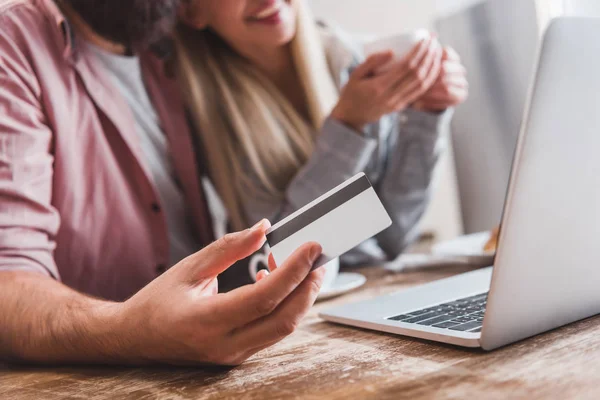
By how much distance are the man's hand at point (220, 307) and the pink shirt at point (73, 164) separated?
1.08ft

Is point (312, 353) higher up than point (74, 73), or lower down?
lower down

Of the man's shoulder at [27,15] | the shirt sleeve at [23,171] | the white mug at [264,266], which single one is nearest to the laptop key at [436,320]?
the white mug at [264,266]

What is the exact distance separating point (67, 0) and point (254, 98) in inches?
18.4

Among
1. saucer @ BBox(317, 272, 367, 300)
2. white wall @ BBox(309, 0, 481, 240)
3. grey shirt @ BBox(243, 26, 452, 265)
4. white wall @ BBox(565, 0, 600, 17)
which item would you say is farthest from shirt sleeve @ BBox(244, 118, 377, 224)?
white wall @ BBox(309, 0, 481, 240)

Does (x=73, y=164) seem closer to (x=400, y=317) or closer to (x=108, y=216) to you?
(x=108, y=216)

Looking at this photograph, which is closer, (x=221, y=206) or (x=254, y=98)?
(x=254, y=98)

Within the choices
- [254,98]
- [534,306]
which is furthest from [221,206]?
[534,306]

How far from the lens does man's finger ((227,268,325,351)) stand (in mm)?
492

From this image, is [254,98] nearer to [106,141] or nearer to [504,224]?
[106,141]

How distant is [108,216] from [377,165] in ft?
2.37

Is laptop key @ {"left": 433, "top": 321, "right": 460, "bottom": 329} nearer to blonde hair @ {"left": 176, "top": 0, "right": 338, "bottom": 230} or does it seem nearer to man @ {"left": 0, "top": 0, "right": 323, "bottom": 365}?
man @ {"left": 0, "top": 0, "right": 323, "bottom": 365}

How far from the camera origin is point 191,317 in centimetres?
50

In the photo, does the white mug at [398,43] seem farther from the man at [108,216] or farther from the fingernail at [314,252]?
the fingernail at [314,252]

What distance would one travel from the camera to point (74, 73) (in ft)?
3.54
